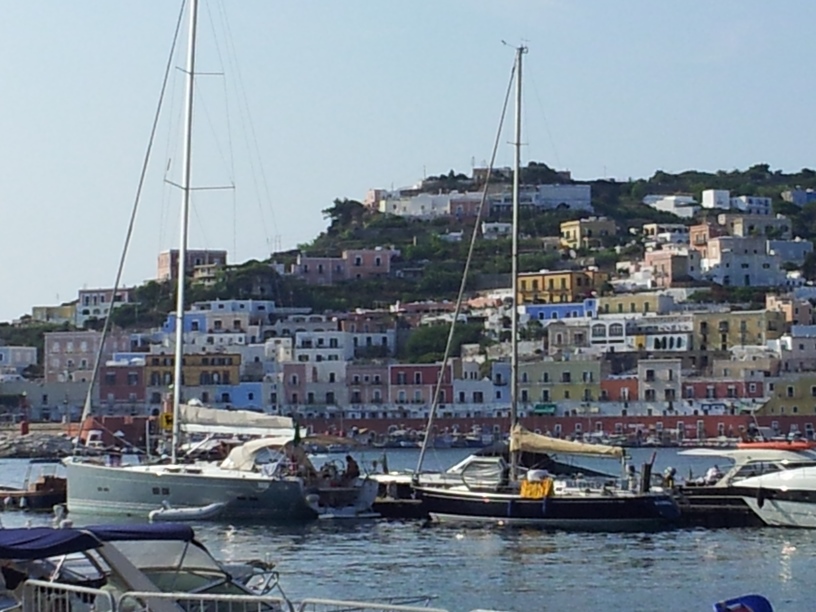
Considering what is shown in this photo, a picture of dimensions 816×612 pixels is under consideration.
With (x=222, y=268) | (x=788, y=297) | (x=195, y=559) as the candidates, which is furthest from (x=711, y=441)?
(x=195, y=559)

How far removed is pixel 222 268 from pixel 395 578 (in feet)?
352

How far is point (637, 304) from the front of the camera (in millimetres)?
107500

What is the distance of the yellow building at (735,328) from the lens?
9825cm

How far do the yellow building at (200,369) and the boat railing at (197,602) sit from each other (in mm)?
83101

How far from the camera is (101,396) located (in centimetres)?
9469

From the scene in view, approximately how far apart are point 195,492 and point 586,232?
4666 inches

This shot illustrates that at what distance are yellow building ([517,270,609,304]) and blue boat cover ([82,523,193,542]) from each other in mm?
104845

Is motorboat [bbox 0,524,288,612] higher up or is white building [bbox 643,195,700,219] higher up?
white building [bbox 643,195,700,219]

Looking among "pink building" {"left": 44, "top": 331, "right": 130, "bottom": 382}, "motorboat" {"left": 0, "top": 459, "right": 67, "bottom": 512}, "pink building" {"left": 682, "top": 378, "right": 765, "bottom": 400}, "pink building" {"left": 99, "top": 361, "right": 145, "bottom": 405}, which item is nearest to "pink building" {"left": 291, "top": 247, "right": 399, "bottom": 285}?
"pink building" {"left": 44, "top": 331, "right": 130, "bottom": 382}

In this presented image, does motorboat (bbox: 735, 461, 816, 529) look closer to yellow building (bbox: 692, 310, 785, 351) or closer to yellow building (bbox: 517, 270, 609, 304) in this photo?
yellow building (bbox: 692, 310, 785, 351)

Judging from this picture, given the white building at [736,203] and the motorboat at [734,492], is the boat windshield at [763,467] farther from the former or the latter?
the white building at [736,203]

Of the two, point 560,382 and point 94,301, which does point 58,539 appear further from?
point 94,301

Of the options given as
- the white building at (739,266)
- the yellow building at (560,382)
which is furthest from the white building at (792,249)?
the yellow building at (560,382)

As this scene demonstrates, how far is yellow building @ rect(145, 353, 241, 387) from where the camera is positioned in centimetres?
9431
